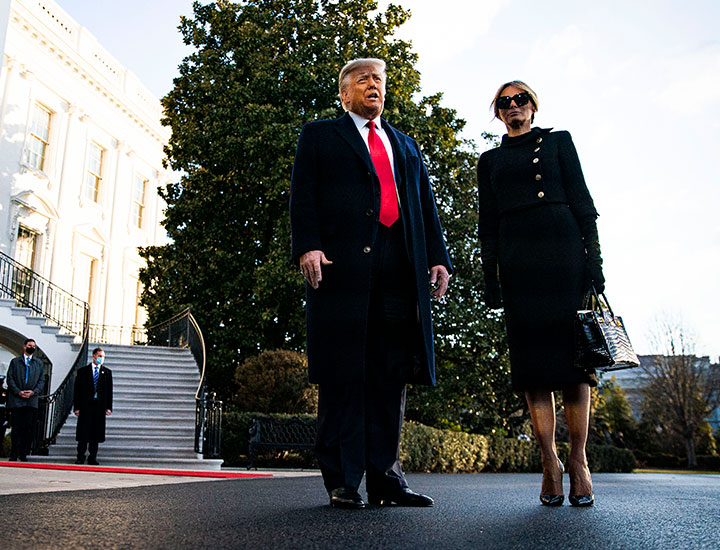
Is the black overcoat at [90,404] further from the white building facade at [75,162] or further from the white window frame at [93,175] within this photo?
the white window frame at [93,175]

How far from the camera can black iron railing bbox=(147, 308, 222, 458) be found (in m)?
13.2

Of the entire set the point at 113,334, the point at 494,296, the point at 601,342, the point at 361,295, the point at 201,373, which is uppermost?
the point at 113,334

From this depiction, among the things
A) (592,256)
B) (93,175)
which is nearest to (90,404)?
(592,256)

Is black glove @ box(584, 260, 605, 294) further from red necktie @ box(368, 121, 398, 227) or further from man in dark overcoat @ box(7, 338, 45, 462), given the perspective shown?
man in dark overcoat @ box(7, 338, 45, 462)

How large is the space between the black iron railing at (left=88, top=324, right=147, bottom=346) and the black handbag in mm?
23176

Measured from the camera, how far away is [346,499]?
3.21 meters

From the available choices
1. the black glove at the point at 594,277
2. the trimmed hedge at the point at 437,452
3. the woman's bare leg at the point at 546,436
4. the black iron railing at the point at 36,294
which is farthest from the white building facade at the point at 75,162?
the woman's bare leg at the point at 546,436

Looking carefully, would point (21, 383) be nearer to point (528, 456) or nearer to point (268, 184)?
point (268, 184)

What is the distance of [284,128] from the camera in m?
17.6

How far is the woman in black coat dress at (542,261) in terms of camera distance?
3.66 meters

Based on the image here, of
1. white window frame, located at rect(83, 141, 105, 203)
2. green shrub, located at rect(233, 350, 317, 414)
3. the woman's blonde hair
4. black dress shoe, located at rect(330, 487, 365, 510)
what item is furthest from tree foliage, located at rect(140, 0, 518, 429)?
black dress shoe, located at rect(330, 487, 365, 510)

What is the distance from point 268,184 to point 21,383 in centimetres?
771

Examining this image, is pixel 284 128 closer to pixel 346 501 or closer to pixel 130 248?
pixel 130 248

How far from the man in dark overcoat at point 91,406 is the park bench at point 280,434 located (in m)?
2.73
